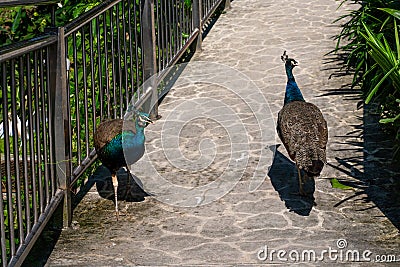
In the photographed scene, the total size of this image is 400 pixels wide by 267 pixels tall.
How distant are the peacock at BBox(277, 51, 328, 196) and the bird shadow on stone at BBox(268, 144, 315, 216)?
2.6 inches

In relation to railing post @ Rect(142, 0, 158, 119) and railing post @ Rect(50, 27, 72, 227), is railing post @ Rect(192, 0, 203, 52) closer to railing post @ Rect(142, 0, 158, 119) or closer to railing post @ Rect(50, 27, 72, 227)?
railing post @ Rect(142, 0, 158, 119)

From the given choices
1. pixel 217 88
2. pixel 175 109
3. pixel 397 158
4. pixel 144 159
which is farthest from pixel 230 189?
pixel 217 88

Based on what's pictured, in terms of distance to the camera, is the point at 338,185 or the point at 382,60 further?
the point at 338,185

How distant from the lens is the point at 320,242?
5.22 m

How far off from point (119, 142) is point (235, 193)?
109 cm

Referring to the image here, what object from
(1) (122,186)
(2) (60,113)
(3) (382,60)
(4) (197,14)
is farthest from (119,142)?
(4) (197,14)

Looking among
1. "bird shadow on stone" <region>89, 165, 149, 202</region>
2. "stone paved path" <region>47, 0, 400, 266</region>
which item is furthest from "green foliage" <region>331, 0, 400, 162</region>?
"bird shadow on stone" <region>89, 165, 149, 202</region>

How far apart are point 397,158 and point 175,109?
2.56 m

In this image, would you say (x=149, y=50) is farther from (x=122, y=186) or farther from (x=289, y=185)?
(x=289, y=185)

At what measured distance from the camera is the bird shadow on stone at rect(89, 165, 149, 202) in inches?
243

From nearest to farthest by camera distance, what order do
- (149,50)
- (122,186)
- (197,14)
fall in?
(122,186), (149,50), (197,14)

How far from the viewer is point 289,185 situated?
6.29 metres

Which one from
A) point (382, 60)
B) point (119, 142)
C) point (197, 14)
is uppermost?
point (382, 60)

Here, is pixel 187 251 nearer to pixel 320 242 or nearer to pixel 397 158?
pixel 320 242
